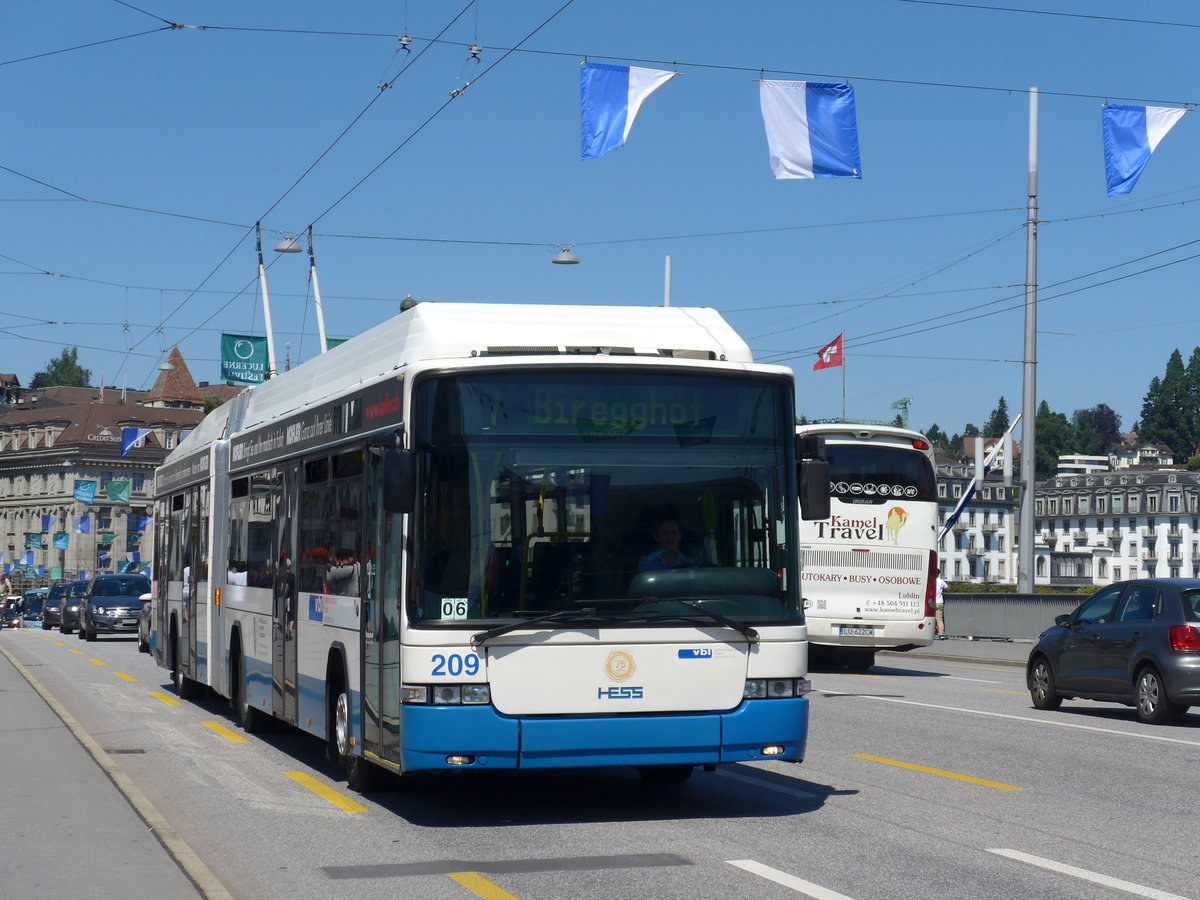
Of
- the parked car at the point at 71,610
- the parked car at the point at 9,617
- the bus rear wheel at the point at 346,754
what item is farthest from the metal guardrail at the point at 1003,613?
the parked car at the point at 9,617

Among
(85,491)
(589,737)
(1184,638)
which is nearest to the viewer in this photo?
(589,737)

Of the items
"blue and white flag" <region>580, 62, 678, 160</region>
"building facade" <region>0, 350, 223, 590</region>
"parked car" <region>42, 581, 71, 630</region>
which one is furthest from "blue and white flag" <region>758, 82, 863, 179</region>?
"building facade" <region>0, 350, 223, 590</region>

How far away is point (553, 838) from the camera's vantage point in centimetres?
948

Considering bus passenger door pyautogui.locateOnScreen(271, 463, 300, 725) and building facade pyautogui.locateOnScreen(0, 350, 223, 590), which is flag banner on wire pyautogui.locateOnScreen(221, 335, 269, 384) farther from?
building facade pyautogui.locateOnScreen(0, 350, 223, 590)

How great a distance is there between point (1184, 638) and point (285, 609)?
9182mm

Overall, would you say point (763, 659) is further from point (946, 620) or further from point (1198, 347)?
point (1198, 347)

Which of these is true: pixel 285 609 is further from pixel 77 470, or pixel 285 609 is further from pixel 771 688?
pixel 77 470

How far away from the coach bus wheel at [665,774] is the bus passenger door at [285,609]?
2.96 metres

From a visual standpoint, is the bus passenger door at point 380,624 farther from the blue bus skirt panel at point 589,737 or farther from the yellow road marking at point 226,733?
the yellow road marking at point 226,733

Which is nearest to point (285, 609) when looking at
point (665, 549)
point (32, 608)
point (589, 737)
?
point (589, 737)

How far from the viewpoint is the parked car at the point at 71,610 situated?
49.1 m

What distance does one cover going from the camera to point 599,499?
32.6 ft

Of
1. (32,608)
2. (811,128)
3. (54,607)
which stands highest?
(811,128)

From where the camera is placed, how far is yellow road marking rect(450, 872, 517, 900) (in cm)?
773
